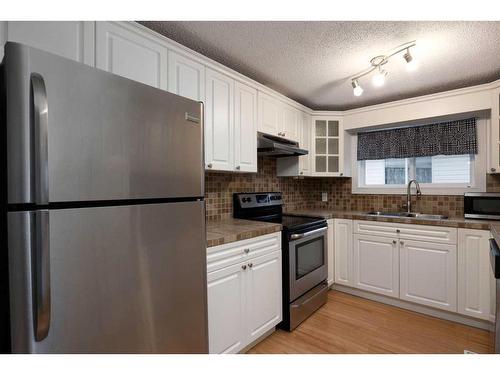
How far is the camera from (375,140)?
316 centimetres

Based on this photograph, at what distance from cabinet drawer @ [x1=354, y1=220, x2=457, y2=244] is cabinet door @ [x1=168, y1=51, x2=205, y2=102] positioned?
6.74ft

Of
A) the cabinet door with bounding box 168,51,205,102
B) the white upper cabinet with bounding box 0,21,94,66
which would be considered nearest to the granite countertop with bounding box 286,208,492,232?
the cabinet door with bounding box 168,51,205,102

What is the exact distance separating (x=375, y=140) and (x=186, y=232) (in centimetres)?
291

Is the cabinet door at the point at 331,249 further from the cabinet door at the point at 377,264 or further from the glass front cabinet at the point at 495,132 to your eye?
the glass front cabinet at the point at 495,132

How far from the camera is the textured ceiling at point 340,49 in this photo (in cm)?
154

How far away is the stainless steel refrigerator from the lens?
2.18 feet

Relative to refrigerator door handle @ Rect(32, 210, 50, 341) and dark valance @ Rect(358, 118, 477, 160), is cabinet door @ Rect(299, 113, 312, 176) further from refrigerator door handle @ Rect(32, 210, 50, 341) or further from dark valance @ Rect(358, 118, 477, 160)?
refrigerator door handle @ Rect(32, 210, 50, 341)

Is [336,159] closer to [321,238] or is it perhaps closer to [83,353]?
[321,238]

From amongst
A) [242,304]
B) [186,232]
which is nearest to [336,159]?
[242,304]

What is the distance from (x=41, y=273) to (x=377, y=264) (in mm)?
2705

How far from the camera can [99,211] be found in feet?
2.64

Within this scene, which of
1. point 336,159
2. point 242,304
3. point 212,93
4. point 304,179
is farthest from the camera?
point 304,179

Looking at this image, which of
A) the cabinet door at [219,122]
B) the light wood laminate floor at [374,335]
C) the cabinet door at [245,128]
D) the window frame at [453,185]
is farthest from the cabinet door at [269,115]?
the light wood laminate floor at [374,335]

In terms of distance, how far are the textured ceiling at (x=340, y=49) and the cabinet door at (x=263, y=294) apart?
1.51 metres
